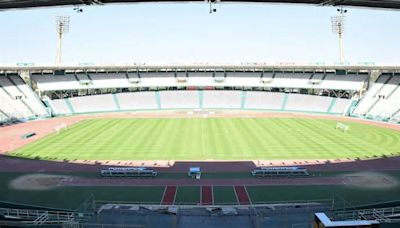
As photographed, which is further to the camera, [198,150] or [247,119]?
[247,119]

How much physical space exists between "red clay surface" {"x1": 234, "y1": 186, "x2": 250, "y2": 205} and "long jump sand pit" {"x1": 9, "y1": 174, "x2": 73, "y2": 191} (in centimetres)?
1256

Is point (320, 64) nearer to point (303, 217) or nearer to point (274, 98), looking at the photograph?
point (274, 98)

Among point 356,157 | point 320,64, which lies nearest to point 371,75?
point 320,64

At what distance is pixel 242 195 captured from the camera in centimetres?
2348

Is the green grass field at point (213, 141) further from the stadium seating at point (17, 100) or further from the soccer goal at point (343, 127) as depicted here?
the stadium seating at point (17, 100)

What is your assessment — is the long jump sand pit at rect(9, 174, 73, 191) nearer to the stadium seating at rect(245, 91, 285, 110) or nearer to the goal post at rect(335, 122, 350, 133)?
the goal post at rect(335, 122, 350, 133)

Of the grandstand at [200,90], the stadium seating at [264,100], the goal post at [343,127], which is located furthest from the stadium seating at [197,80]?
the goal post at [343,127]

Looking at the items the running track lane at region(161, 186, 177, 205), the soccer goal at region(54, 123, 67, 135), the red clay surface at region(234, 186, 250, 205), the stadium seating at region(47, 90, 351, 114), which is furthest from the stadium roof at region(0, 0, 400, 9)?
the stadium seating at region(47, 90, 351, 114)

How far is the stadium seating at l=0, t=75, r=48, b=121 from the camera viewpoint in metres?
58.6

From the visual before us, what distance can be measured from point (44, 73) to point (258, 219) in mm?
67259

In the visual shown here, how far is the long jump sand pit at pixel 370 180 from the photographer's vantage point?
25.2m

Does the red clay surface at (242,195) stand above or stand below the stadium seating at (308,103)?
above

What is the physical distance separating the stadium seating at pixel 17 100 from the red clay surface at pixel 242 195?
45761mm

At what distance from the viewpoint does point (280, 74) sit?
77000 mm
